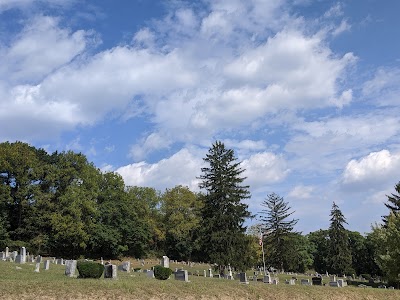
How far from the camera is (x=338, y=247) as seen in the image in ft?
245

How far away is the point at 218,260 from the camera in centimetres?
4344

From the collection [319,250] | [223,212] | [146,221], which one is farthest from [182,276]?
[319,250]

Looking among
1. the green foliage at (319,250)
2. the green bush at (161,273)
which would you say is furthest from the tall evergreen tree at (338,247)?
the green bush at (161,273)

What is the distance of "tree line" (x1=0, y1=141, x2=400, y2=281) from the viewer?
150 ft

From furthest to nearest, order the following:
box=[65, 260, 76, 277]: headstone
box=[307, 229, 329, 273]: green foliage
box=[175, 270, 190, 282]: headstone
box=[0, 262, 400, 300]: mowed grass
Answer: box=[307, 229, 329, 273]: green foliage < box=[175, 270, 190, 282]: headstone < box=[65, 260, 76, 277]: headstone < box=[0, 262, 400, 300]: mowed grass

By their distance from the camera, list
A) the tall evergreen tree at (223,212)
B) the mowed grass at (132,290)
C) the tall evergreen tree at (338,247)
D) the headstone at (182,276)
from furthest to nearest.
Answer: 1. the tall evergreen tree at (338,247)
2. the tall evergreen tree at (223,212)
3. the headstone at (182,276)
4. the mowed grass at (132,290)

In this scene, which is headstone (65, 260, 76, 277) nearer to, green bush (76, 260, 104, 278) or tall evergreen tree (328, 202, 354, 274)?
green bush (76, 260, 104, 278)

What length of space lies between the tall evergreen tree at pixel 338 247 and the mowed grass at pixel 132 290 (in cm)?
4737

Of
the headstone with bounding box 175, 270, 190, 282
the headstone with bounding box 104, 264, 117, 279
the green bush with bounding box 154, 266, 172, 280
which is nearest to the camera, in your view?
the headstone with bounding box 104, 264, 117, 279

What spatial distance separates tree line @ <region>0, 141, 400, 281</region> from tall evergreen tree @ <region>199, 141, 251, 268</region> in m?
0.11

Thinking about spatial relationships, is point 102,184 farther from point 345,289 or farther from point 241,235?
point 345,289

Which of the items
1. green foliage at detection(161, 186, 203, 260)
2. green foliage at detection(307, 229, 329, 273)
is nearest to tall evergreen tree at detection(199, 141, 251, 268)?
green foliage at detection(161, 186, 203, 260)

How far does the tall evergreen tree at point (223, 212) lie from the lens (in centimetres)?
4397

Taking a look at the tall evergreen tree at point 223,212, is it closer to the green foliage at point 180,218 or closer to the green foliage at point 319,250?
the green foliage at point 180,218
